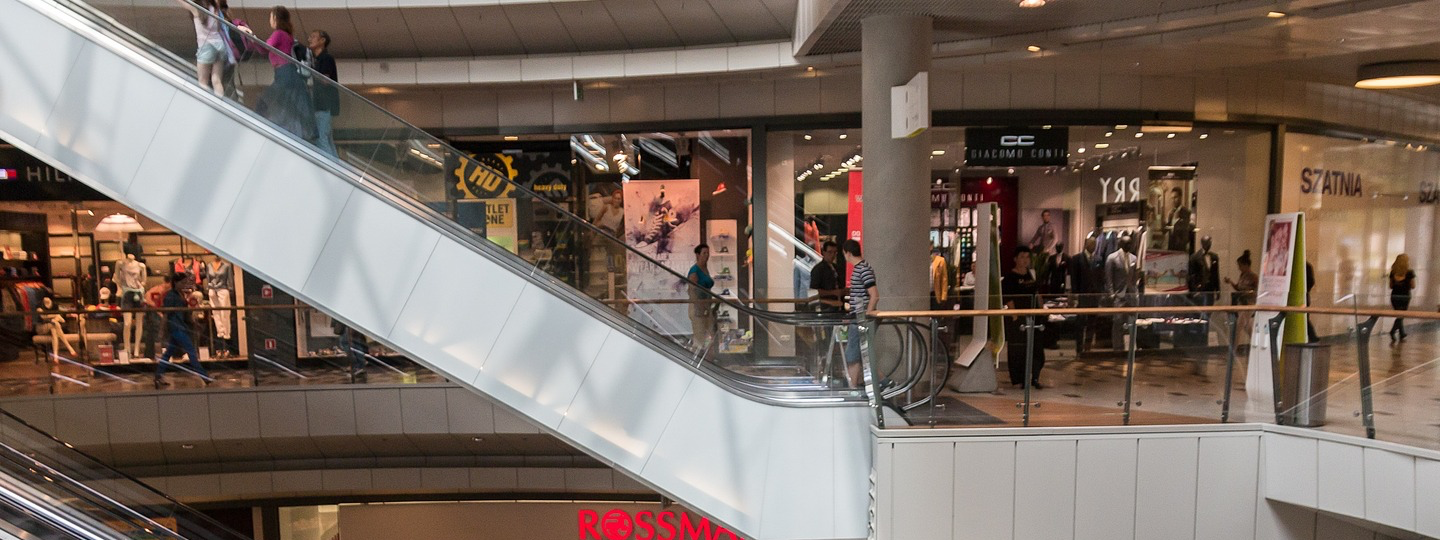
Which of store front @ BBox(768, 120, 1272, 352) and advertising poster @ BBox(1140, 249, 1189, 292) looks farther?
advertising poster @ BBox(1140, 249, 1189, 292)

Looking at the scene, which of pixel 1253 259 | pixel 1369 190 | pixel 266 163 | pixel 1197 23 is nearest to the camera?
pixel 266 163

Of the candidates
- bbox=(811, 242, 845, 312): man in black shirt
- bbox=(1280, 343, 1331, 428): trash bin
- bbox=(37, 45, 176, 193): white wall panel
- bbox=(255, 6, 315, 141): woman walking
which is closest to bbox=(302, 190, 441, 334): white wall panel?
bbox=(255, 6, 315, 141): woman walking

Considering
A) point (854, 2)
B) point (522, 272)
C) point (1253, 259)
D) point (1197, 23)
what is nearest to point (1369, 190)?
point (1253, 259)

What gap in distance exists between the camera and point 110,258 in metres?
12.6

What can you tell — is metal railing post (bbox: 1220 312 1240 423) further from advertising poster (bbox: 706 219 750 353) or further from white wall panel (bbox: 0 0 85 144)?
white wall panel (bbox: 0 0 85 144)

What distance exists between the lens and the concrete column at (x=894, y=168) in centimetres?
747

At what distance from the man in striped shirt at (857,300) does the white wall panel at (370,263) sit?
3.28 m

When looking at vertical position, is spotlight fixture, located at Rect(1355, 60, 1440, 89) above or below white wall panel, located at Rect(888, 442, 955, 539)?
above

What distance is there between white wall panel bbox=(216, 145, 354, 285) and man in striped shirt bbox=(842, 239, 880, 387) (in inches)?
158

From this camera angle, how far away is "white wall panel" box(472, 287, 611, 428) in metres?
6.06

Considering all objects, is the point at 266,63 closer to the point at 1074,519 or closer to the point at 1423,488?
the point at 1074,519

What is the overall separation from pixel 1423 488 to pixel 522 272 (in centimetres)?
622

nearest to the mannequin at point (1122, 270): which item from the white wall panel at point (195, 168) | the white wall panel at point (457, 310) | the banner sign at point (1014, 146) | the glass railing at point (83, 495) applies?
the banner sign at point (1014, 146)

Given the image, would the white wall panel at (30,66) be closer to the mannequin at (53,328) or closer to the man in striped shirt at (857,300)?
the mannequin at (53,328)
